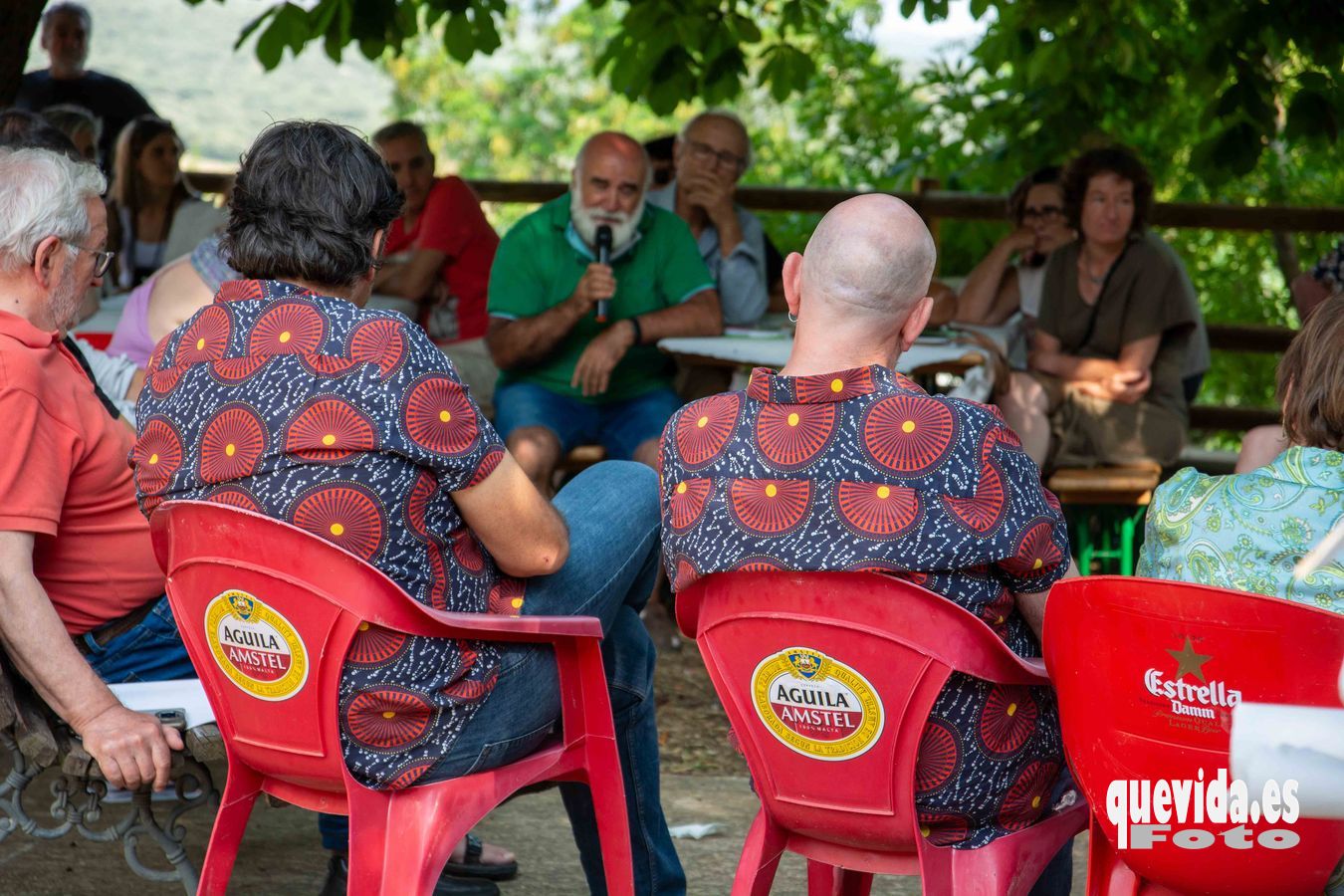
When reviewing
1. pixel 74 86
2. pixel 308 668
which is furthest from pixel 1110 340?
pixel 74 86

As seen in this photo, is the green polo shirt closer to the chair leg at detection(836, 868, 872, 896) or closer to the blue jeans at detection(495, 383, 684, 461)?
the blue jeans at detection(495, 383, 684, 461)

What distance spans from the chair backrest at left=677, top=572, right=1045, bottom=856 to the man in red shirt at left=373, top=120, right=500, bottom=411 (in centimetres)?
343

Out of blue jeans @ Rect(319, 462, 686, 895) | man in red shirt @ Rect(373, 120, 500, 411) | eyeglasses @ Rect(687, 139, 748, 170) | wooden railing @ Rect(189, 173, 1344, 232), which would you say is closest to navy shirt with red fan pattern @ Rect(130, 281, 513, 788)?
blue jeans @ Rect(319, 462, 686, 895)

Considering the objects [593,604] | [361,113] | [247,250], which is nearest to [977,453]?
[593,604]

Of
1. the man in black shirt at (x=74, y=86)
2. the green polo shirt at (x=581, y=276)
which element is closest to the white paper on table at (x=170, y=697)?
the green polo shirt at (x=581, y=276)

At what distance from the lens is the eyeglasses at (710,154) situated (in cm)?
546

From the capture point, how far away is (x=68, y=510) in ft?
8.13

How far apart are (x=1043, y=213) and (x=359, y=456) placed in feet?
13.3

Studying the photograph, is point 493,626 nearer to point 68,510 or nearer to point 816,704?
point 816,704

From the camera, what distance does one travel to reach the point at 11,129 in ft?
12.1

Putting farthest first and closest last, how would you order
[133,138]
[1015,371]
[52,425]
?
[133,138] < [1015,371] < [52,425]

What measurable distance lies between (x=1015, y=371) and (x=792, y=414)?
313 centimetres

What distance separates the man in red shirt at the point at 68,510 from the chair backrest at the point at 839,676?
0.87 meters

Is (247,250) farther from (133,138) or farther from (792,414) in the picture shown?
(133,138)
